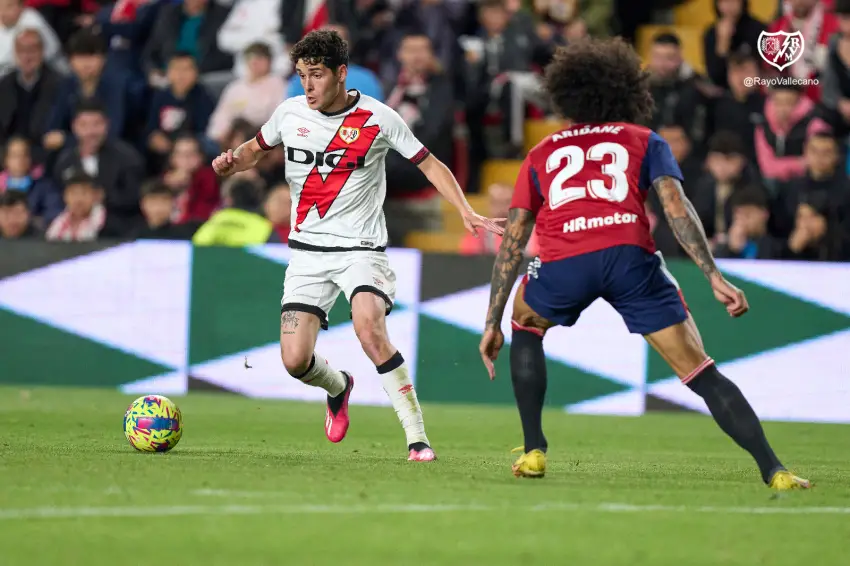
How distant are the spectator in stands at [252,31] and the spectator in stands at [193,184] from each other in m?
1.74

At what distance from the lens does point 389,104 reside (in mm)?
15578

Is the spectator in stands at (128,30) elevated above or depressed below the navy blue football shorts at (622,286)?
above

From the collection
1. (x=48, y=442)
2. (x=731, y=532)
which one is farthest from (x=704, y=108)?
(x=731, y=532)

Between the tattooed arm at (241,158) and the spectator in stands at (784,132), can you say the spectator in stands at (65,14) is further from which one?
the tattooed arm at (241,158)

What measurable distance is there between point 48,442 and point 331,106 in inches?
102

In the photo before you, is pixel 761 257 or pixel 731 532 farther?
pixel 761 257

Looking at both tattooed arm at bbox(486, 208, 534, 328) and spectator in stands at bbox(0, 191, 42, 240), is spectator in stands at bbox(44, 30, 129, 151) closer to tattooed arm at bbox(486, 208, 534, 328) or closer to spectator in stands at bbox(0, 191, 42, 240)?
spectator in stands at bbox(0, 191, 42, 240)

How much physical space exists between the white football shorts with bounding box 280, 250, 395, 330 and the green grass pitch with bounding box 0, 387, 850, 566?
87cm

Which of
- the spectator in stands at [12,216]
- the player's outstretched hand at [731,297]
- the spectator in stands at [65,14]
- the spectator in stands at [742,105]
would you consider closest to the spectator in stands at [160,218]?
the spectator in stands at [12,216]

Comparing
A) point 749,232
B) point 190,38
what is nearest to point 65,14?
point 190,38

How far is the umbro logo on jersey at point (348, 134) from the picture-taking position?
28.0ft

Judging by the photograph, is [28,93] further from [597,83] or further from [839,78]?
[597,83]

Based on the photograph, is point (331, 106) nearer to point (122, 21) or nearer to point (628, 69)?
point (628, 69)

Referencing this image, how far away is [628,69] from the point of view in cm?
705
